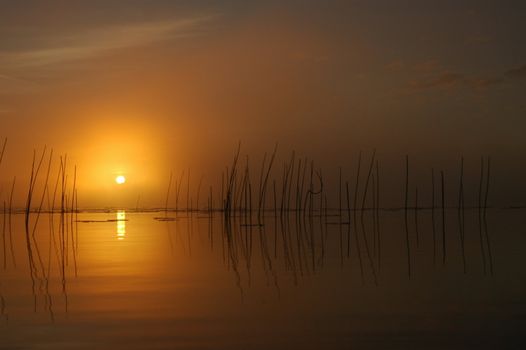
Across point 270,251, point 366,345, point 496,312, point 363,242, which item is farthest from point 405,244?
point 366,345

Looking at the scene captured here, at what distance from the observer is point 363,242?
1566cm

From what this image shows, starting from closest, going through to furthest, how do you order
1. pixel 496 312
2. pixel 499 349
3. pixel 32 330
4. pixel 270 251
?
pixel 499 349
pixel 32 330
pixel 496 312
pixel 270 251

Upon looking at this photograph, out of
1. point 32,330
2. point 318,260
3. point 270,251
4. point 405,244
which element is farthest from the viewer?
point 405,244

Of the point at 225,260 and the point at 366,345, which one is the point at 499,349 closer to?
the point at 366,345

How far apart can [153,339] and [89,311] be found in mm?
1500

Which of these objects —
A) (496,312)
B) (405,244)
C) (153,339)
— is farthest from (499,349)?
(405,244)

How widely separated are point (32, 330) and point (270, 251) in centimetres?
804

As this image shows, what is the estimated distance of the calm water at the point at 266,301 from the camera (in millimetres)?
5133

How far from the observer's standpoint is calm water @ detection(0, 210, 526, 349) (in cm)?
513

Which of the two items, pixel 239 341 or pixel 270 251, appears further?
pixel 270 251

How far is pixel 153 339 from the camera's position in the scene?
16.9ft

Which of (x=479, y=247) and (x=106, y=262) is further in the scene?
(x=479, y=247)

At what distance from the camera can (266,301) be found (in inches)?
269

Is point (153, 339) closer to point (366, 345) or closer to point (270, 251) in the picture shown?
point (366, 345)
